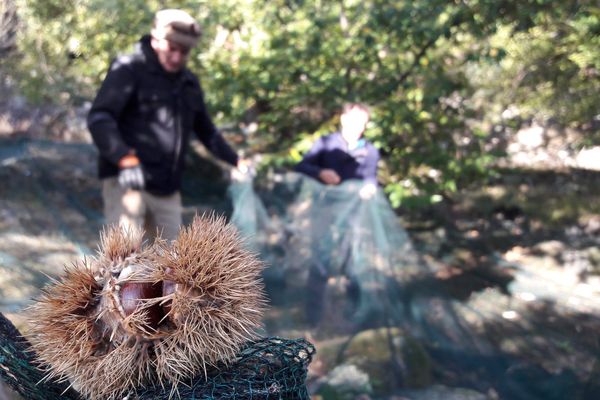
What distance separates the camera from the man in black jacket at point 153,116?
11.9 ft

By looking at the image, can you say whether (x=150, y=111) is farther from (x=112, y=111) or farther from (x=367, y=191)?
(x=367, y=191)

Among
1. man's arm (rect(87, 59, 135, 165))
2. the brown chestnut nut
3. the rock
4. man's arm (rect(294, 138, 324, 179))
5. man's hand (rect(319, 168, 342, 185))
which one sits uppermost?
man's arm (rect(294, 138, 324, 179))

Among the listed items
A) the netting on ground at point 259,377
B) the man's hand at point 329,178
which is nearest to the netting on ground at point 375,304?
the man's hand at point 329,178

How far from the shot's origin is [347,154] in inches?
204

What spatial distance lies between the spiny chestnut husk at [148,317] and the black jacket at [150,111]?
7.03 ft

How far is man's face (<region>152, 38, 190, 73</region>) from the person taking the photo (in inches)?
146

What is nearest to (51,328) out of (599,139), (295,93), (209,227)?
(209,227)

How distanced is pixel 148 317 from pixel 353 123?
398 cm

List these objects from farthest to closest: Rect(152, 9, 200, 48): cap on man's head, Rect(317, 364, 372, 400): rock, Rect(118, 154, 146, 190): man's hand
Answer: Rect(152, 9, 200, 48): cap on man's head, Rect(118, 154, 146, 190): man's hand, Rect(317, 364, 372, 400): rock

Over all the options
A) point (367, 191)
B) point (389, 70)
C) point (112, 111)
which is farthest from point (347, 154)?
point (112, 111)

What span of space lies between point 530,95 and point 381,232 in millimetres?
4010

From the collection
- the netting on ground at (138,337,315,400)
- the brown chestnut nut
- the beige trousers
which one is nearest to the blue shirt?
the beige trousers

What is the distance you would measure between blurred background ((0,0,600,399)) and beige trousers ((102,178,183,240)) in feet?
1.15

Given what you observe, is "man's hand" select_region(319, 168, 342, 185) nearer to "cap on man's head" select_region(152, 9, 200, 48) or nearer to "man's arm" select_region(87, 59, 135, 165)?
"cap on man's head" select_region(152, 9, 200, 48)
